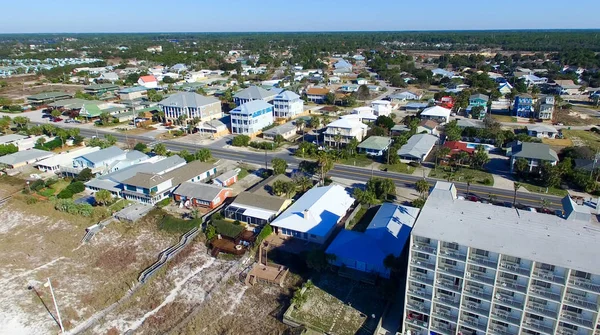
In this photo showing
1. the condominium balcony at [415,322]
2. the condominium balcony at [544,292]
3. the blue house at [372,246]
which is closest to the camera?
the condominium balcony at [544,292]

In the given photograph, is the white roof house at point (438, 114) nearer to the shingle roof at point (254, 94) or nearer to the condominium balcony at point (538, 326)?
the shingle roof at point (254, 94)

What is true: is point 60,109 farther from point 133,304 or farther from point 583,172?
point 583,172


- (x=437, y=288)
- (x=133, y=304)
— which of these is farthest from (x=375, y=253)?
(x=133, y=304)

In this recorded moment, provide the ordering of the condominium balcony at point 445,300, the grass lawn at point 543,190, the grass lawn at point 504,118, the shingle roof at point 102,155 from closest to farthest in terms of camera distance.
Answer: the condominium balcony at point 445,300
the grass lawn at point 543,190
the shingle roof at point 102,155
the grass lawn at point 504,118

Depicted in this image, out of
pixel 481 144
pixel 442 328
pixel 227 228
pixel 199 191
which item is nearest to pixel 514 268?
pixel 442 328

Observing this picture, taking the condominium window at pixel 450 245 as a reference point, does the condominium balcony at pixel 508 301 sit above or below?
below

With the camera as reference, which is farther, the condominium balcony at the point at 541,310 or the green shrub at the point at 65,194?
the green shrub at the point at 65,194

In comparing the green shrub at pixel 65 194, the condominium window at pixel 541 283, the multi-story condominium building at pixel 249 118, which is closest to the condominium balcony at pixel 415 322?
the condominium window at pixel 541 283
